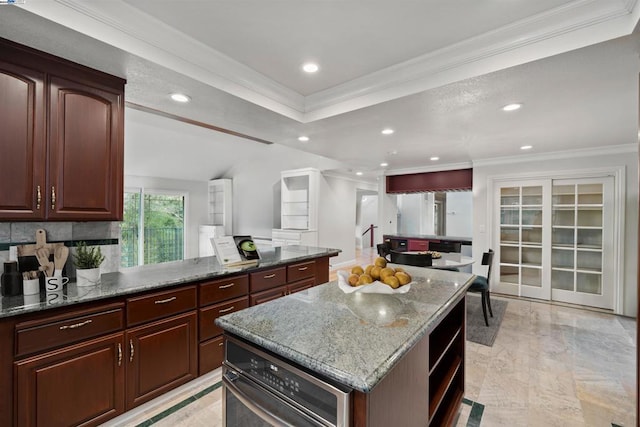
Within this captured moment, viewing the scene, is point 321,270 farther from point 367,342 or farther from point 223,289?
point 367,342

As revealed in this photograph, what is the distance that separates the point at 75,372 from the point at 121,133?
1.57m

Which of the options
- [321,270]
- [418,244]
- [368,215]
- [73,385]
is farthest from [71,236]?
[368,215]

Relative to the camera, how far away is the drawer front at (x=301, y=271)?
303cm

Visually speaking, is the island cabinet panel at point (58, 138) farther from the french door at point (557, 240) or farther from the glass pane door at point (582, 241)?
the glass pane door at point (582, 241)

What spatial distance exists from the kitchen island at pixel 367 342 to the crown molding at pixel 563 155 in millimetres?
3948

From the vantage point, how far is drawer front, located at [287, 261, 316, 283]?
3031mm

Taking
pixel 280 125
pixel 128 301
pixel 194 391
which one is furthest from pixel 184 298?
pixel 280 125

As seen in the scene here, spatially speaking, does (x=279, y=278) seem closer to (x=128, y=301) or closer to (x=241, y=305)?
(x=241, y=305)

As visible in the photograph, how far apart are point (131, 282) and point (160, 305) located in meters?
0.25

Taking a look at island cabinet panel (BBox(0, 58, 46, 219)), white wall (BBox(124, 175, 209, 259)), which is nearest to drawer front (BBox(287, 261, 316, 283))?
island cabinet panel (BBox(0, 58, 46, 219))

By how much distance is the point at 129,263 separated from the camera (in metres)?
6.94

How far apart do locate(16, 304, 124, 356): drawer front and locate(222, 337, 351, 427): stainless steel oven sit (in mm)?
1060

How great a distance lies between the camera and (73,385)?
1650 mm

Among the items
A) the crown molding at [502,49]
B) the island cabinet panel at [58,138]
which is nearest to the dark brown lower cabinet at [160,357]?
the island cabinet panel at [58,138]
